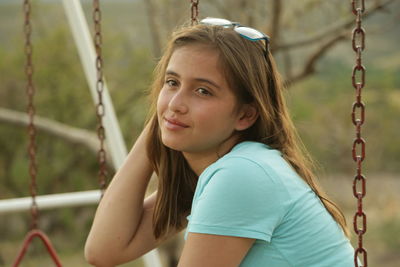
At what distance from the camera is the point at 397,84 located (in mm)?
8281

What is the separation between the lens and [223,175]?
54.5 inches

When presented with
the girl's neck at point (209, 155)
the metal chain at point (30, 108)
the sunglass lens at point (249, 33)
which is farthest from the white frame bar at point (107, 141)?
the sunglass lens at point (249, 33)

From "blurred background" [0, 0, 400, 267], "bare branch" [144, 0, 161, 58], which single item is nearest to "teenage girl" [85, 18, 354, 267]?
"bare branch" [144, 0, 161, 58]

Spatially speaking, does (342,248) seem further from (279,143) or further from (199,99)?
(199,99)

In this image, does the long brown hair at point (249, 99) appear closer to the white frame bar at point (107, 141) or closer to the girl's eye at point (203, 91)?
the girl's eye at point (203, 91)

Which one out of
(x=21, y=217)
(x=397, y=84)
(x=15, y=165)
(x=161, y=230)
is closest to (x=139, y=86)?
(x=15, y=165)

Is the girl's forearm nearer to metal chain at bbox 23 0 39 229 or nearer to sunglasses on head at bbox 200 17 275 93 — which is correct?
sunglasses on head at bbox 200 17 275 93

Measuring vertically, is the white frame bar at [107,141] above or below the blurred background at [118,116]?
above

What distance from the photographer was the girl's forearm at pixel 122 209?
1824 millimetres

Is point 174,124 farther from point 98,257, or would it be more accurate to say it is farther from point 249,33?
point 98,257

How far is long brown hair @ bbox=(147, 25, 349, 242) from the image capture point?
1.53 metres

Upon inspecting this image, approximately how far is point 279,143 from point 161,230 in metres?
0.43

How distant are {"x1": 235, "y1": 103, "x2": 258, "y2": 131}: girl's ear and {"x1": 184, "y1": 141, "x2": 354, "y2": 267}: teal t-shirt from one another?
11 centimetres

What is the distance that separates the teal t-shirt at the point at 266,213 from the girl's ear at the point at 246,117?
4.2 inches
